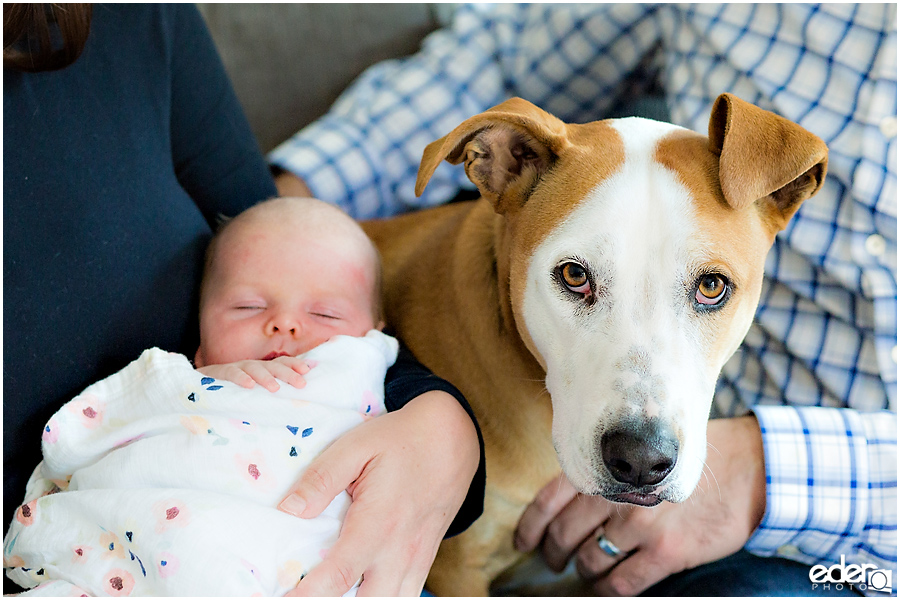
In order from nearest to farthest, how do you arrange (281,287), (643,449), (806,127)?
(643,449)
(281,287)
(806,127)

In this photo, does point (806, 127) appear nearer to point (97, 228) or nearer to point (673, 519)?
point (673, 519)

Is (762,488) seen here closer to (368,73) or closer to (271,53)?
(368,73)

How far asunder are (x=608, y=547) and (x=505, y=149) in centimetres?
71

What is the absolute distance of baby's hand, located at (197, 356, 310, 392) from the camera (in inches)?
35.0

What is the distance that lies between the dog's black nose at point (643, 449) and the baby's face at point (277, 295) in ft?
1.65

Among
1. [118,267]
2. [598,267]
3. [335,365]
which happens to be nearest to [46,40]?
[118,267]

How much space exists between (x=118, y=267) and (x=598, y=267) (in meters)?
0.68

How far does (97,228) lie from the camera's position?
0.92 m

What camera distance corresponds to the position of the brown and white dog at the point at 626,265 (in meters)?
0.78

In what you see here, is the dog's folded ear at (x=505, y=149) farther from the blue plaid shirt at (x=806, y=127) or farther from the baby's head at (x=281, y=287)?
the blue plaid shirt at (x=806, y=127)

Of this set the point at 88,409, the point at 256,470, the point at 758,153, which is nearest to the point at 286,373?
the point at 256,470

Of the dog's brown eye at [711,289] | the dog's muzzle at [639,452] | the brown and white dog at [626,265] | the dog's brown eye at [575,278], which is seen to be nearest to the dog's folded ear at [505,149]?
the brown and white dog at [626,265]

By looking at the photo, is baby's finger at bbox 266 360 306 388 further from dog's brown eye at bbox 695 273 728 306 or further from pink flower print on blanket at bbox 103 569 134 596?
dog's brown eye at bbox 695 273 728 306

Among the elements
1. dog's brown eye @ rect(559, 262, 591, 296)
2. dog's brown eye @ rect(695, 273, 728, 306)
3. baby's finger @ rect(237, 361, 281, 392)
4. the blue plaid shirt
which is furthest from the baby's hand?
the blue plaid shirt
